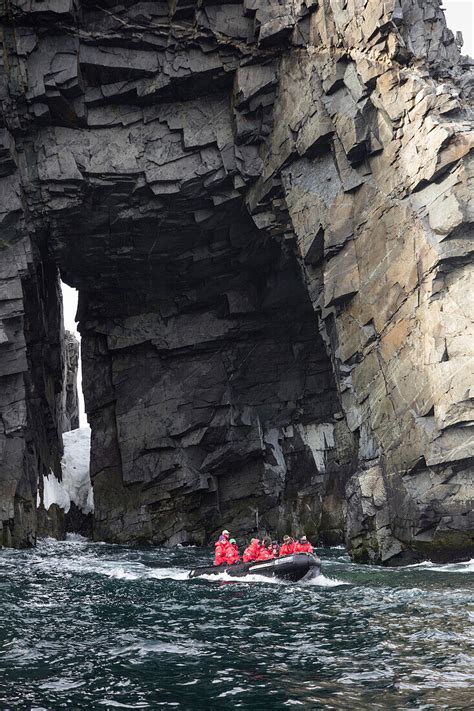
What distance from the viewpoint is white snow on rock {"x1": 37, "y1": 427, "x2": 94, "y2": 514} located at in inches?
1774

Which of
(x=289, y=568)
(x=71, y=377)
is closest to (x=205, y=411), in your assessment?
(x=289, y=568)

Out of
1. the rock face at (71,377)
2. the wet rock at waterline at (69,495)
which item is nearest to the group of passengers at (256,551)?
the wet rock at waterline at (69,495)

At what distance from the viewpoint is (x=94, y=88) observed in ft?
118

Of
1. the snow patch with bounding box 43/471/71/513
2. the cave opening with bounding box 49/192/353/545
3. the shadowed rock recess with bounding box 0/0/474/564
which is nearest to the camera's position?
the shadowed rock recess with bounding box 0/0/474/564

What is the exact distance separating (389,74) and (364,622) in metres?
21.3

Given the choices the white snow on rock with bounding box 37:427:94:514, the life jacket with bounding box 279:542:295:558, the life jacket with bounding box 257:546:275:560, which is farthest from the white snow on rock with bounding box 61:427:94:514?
the life jacket with bounding box 279:542:295:558

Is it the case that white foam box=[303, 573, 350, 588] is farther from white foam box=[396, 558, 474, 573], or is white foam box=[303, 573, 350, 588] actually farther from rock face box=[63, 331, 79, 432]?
rock face box=[63, 331, 79, 432]

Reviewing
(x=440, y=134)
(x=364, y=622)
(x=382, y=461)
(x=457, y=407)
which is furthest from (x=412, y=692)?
(x=440, y=134)

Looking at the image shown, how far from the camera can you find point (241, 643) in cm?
1477

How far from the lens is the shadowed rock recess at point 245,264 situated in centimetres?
2816

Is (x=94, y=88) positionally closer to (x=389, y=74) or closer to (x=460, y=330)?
(x=389, y=74)

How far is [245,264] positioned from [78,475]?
18701mm

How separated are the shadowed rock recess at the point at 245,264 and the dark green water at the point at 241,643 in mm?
8142

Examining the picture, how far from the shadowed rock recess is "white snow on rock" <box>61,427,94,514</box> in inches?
79.3
